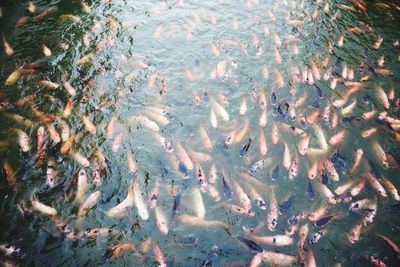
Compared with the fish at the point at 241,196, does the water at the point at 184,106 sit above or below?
above

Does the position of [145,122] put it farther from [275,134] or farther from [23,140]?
[275,134]

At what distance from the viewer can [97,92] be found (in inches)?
307

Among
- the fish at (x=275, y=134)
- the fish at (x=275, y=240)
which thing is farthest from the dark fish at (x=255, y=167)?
the fish at (x=275, y=240)

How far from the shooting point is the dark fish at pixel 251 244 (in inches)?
221

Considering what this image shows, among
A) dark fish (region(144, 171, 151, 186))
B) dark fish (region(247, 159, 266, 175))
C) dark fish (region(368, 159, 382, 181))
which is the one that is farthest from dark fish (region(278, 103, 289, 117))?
dark fish (region(144, 171, 151, 186))

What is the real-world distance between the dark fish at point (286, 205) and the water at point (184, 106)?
0.05 metres

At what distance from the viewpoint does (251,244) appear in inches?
223

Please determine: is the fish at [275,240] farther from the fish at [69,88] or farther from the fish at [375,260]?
the fish at [69,88]

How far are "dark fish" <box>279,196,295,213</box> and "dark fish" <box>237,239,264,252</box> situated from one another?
87 centimetres

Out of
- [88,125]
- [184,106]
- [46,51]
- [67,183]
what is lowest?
[67,183]

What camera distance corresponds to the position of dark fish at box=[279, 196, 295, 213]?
616 cm

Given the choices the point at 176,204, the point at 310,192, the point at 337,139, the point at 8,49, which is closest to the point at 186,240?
the point at 176,204

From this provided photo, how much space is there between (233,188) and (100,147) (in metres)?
2.86

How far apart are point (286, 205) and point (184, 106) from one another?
10.6 ft
